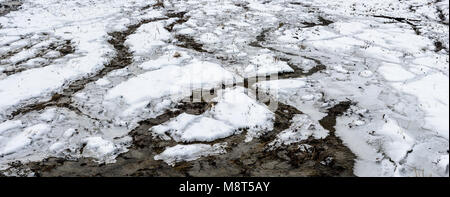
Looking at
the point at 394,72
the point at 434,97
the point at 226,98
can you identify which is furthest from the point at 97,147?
the point at 394,72

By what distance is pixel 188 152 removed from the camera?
4391mm

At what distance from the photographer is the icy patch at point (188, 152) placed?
428 centimetres

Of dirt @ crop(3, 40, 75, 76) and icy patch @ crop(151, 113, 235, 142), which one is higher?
dirt @ crop(3, 40, 75, 76)

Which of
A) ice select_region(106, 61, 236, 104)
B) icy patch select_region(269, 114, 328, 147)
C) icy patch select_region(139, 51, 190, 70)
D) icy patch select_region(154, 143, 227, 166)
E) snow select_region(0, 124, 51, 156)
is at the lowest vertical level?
icy patch select_region(154, 143, 227, 166)

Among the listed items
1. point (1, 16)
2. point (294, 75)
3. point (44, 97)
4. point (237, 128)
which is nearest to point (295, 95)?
point (294, 75)

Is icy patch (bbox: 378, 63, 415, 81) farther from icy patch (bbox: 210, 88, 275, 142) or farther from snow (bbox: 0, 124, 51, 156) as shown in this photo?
snow (bbox: 0, 124, 51, 156)

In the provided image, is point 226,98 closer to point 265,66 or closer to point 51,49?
point 265,66

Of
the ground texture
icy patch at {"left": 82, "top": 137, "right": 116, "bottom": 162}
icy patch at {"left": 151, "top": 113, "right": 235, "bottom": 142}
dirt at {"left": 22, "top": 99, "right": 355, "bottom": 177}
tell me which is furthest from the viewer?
icy patch at {"left": 151, "top": 113, "right": 235, "bottom": 142}

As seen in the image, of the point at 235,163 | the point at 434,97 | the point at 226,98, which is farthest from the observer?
the point at 226,98

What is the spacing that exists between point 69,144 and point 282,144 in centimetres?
305

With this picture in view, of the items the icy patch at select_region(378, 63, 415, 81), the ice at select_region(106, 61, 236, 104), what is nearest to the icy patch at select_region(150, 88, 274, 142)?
the ice at select_region(106, 61, 236, 104)

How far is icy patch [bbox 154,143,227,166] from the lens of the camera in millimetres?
4279

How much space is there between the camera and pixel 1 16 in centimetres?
1262

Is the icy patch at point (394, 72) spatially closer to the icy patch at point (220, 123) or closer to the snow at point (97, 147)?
the icy patch at point (220, 123)
